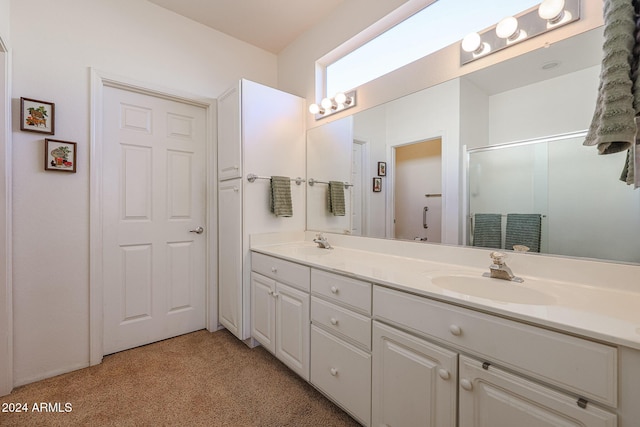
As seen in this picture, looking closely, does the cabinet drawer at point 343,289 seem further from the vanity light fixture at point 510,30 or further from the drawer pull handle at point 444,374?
the vanity light fixture at point 510,30

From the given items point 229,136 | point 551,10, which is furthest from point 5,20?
point 551,10

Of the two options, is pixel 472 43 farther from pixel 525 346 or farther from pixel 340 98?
pixel 525 346

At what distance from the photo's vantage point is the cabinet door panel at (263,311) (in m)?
1.86

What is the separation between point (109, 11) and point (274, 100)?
1.27 metres

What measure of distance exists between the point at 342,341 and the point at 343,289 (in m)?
0.26

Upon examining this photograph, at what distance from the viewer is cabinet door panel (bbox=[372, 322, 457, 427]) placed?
971mm

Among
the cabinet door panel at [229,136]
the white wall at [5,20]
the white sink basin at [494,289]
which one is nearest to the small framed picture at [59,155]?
the white wall at [5,20]

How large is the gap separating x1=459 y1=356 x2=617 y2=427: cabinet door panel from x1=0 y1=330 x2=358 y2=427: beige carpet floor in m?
0.76

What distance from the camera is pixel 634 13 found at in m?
0.77

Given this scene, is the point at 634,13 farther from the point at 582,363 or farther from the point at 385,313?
the point at 385,313

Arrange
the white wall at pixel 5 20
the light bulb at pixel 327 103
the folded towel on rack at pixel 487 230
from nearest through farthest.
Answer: the folded towel on rack at pixel 487 230 → the white wall at pixel 5 20 → the light bulb at pixel 327 103

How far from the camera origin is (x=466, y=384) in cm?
91

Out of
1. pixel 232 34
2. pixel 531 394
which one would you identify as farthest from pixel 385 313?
pixel 232 34

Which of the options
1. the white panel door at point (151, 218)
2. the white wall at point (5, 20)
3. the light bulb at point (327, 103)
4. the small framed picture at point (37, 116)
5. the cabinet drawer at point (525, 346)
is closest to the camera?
the cabinet drawer at point (525, 346)
